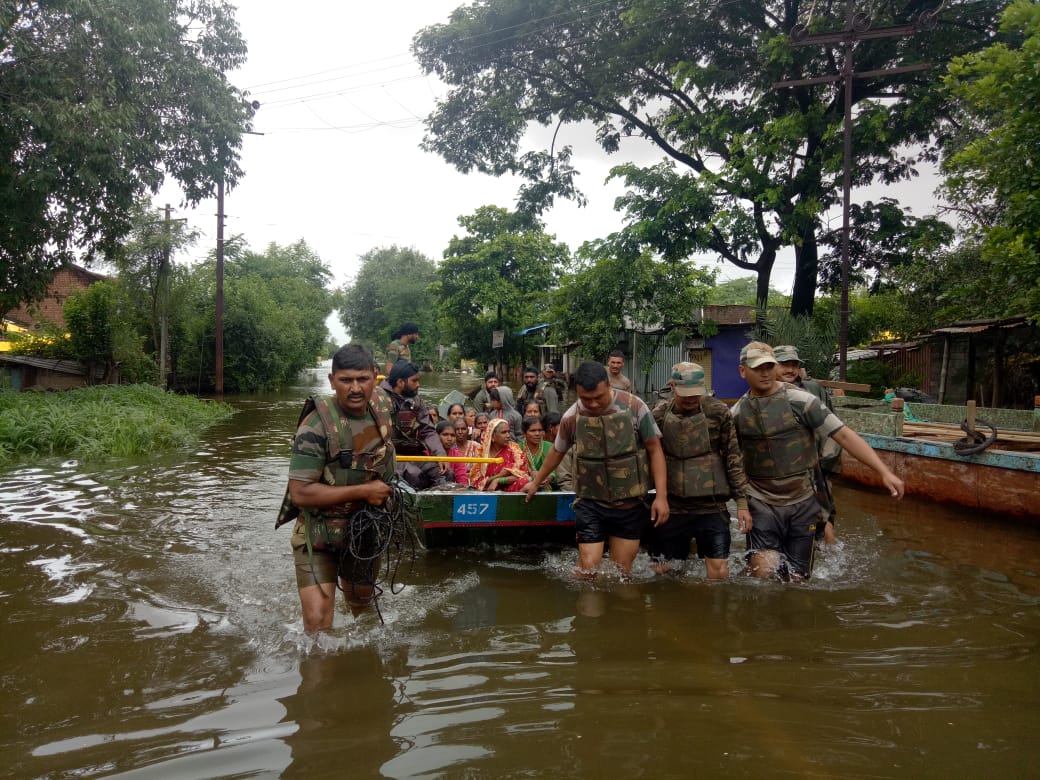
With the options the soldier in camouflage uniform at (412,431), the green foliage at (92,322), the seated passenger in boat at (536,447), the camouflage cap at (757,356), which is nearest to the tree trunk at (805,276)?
the seated passenger in boat at (536,447)

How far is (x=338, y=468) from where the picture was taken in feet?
13.2

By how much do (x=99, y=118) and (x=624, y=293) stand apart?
12.7 metres

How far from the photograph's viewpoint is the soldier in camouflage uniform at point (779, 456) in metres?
5.18

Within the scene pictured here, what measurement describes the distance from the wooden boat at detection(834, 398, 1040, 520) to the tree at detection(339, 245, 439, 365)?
46586 mm

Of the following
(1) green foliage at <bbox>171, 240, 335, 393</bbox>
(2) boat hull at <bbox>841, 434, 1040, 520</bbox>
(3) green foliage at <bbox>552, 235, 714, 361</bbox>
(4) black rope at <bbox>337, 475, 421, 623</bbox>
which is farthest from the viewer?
(1) green foliage at <bbox>171, 240, 335, 393</bbox>

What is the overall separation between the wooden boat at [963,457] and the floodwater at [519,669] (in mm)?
1554

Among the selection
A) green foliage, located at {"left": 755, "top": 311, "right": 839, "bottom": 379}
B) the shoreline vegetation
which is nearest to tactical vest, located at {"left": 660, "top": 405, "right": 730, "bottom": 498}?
green foliage, located at {"left": 755, "top": 311, "right": 839, "bottom": 379}

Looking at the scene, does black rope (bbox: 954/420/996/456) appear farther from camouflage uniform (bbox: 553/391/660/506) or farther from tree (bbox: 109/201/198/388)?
tree (bbox: 109/201/198/388)

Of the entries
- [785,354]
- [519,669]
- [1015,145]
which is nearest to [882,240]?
[1015,145]

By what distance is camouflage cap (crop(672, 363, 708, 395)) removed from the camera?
205 inches

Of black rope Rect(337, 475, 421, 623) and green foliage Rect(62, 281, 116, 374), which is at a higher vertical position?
green foliage Rect(62, 281, 116, 374)

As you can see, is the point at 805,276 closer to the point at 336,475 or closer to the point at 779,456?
the point at 779,456

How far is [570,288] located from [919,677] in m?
17.4

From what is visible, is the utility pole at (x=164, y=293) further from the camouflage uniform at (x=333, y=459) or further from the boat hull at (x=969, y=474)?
the camouflage uniform at (x=333, y=459)
